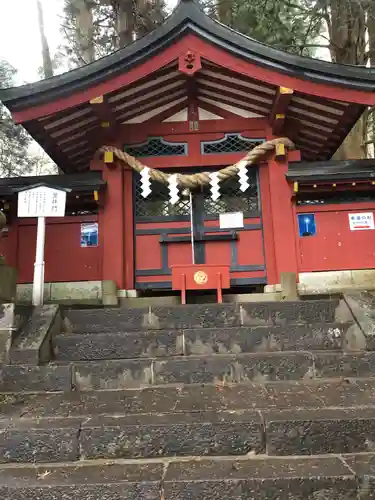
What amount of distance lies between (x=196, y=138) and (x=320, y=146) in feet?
7.97

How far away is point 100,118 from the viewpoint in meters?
6.90

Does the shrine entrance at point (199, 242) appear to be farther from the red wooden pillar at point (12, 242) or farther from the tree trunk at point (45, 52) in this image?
the tree trunk at point (45, 52)

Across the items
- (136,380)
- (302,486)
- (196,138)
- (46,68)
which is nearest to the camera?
(302,486)

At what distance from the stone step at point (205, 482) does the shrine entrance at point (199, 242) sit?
177 inches

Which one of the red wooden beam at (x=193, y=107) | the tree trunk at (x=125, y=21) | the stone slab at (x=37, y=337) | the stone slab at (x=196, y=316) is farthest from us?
the tree trunk at (x=125, y=21)

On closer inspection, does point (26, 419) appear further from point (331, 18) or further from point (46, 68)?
point (46, 68)

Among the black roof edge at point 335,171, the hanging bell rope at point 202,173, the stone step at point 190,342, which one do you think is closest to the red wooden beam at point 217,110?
the hanging bell rope at point 202,173

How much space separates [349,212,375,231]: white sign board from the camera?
6996 mm

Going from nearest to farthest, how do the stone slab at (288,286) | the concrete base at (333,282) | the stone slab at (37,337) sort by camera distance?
the stone slab at (37,337)
the stone slab at (288,286)
the concrete base at (333,282)

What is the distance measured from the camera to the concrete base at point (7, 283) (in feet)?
14.5

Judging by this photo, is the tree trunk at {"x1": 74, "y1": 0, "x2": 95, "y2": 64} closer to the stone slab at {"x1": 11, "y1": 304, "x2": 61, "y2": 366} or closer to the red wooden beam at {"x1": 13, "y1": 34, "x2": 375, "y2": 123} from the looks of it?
the red wooden beam at {"x1": 13, "y1": 34, "x2": 375, "y2": 123}

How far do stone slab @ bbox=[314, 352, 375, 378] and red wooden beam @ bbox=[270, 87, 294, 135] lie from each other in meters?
4.27

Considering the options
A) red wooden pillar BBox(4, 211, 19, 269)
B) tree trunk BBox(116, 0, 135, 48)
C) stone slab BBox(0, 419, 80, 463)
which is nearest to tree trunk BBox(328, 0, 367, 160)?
tree trunk BBox(116, 0, 135, 48)

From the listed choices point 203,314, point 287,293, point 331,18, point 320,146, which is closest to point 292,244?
point 287,293
